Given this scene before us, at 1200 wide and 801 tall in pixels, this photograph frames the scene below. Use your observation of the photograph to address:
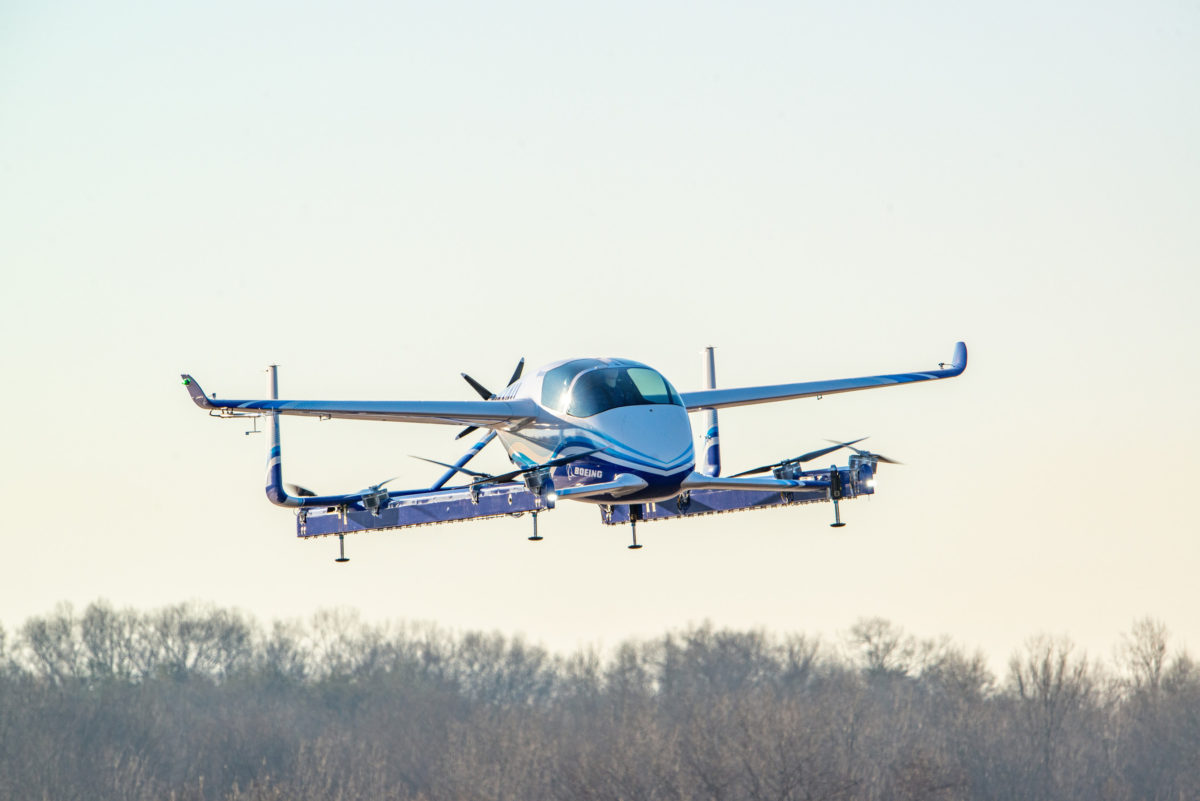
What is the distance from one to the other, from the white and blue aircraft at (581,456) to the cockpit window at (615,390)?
0.06ft

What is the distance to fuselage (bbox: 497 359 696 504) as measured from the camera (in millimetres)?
32562

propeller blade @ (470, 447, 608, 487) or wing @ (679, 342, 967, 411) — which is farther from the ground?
wing @ (679, 342, 967, 411)

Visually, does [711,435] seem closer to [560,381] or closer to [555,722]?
[560,381]

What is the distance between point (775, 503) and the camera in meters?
35.9

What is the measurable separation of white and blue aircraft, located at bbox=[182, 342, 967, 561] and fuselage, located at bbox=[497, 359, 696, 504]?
0.02 m

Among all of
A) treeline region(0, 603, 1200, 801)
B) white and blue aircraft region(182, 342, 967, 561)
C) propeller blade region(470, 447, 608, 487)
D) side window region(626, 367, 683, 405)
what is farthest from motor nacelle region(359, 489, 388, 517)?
treeline region(0, 603, 1200, 801)

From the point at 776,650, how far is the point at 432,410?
71.8 m

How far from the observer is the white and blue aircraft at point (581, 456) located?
32.7m

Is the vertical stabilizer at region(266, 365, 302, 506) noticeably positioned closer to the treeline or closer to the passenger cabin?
the passenger cabin

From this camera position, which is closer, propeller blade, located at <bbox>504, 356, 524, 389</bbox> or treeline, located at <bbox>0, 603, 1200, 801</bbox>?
propeller blade, located at <bbox>504, 356, 524, 389</bbox>

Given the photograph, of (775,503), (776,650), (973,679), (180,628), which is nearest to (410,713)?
(180,628)

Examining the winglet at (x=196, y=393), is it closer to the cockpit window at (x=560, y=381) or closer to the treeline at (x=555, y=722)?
the cockpit window at (x=560, y=381)

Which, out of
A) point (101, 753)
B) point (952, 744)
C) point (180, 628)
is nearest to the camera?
point (101, 753)

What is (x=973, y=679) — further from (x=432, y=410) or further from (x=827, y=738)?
(x=432, y=410)
